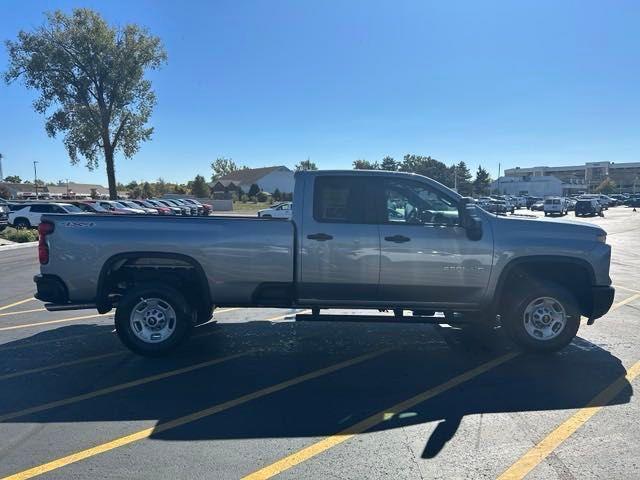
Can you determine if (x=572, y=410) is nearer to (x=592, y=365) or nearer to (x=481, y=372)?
(x=481, y=372)

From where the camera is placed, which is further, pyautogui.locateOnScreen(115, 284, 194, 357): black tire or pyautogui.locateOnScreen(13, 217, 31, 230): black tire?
pyautogui.locateOnScreen(13, 217, 31, 230): black tire

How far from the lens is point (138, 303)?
5594mm

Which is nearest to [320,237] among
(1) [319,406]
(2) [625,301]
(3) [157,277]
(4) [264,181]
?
(1) [319,406]

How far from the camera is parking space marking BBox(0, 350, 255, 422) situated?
13.9 feet

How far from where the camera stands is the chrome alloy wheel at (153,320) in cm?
563

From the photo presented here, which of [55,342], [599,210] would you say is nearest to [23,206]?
[55,342]

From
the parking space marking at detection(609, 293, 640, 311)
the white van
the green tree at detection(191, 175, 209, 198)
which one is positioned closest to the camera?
the parking space marking at detection(609, 293, 640, 311)

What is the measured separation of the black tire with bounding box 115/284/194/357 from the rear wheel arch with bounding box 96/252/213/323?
0.17 m

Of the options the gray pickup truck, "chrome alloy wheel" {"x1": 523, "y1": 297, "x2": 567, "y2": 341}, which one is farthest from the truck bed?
"chrome alloy wheel" {"x1": 523, "y1": 297, "x2": 567, "y2": 341}

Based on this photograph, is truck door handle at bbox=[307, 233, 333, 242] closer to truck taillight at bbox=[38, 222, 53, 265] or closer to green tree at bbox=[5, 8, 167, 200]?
truck taillight at bbox=[38, 222, 53, 265]

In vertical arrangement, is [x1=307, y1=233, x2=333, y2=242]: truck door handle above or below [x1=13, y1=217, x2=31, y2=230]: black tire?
above

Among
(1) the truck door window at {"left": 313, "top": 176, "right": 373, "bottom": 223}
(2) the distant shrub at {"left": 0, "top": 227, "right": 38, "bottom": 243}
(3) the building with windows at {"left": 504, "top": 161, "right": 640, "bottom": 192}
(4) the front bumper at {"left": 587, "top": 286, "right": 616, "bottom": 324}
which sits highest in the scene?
(3) the building with windows at {"left": 504, "top": 161, "right": 640, "bottom": 192}

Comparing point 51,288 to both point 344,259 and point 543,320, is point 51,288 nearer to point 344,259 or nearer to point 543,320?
point 344,259

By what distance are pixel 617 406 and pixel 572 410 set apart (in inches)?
17.3
